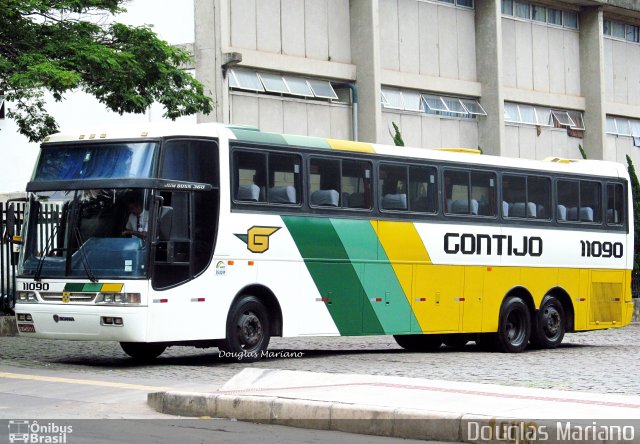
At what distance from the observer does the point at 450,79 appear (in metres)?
39.8

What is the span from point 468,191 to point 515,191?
1.41m

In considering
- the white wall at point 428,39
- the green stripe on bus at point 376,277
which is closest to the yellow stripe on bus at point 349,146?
the green stripe on bus at point 376,277

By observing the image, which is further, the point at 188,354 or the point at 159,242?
the point at 188,354

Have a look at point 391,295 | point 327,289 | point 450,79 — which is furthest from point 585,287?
point 450,79

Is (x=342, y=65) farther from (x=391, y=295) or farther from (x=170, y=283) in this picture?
(x=170, y=283)

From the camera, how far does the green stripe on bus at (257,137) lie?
1925 cm

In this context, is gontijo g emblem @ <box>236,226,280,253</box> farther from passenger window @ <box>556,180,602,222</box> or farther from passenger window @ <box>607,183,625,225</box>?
passenger window @ <box>607,183,625,225</box>

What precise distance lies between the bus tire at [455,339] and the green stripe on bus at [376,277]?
8.44 ft

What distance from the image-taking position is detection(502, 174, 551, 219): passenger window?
23969mm

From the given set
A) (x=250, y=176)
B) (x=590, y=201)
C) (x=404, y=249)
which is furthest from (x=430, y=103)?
(x=250, y=176)

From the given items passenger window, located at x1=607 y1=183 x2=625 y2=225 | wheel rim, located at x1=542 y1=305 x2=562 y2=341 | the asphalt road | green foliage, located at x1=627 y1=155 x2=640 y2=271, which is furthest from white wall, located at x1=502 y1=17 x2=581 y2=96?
wheel rim, located at x1=542 y1=305 x2=562 y2=341

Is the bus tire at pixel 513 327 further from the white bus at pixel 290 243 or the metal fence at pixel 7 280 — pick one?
the metal fence at pixel 7 280

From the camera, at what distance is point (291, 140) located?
20.2 metres

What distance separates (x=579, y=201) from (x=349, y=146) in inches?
262
